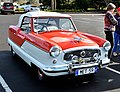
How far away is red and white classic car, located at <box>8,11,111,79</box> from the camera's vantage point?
4996 millimetres

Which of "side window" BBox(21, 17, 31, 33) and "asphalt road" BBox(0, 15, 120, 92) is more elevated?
"side window" BBox(21, 17, 31, 33)

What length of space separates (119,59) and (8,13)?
85.5 ft

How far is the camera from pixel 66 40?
17.8 feet

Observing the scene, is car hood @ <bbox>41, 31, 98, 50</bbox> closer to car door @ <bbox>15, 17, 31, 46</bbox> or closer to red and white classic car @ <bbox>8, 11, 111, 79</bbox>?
red and white classic car @ <bbox>8, 11, 111, 79</bbox>

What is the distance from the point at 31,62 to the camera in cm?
576

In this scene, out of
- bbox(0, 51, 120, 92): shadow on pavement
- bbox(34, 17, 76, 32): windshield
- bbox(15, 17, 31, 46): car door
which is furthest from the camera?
bbox(15, 17, 31, 46): car door

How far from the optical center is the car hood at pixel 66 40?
516 cm

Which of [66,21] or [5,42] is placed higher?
[66,21]

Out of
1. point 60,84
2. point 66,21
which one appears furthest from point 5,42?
point 60,84

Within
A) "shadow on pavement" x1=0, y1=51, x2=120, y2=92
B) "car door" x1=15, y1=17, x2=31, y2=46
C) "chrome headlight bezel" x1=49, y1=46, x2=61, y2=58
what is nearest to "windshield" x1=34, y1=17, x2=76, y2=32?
"car door" x1=15, y1=17, x2=31, y2=46

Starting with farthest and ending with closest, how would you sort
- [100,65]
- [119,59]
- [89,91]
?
[119,59] < [100,65] < [89,91]

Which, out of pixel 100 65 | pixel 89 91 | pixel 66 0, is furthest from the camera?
pixel 66 0

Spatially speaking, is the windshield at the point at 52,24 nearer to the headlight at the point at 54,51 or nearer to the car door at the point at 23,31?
the car door at the point at 23,31

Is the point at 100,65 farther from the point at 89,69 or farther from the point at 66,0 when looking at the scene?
the point at 66,0
